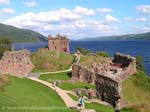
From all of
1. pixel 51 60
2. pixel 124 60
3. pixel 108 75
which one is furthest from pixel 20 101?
pixel 51 60

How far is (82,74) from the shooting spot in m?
55.8

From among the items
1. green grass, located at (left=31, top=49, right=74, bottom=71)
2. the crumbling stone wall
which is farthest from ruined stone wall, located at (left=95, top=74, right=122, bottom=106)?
green grass, located at (left=31, top=49, right=74, bottom=71)

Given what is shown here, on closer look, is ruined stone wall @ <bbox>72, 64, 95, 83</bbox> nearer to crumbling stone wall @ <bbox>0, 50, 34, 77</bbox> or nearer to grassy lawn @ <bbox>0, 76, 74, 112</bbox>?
crumbling stone wall @ <bbox>0, 50, 34, 77</bbox>

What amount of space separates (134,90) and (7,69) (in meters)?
19.3

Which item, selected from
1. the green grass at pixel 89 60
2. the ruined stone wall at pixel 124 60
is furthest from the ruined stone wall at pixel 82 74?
the ruined stone wall at pixel 124 60

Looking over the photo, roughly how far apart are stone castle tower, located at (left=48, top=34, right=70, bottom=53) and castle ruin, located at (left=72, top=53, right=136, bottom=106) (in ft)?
65.4

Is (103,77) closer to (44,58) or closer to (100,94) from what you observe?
(100,94)

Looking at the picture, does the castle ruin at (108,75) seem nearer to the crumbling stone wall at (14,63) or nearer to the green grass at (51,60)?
the green grass at (51,60)

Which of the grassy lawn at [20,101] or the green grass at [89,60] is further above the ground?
the grassy lawn at [20,101]

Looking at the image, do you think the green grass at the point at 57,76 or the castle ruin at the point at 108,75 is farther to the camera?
the green grass at the point at 57,76

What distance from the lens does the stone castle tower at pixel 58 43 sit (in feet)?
260

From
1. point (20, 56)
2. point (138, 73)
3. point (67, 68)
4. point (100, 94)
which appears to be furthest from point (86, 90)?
point (67, 68)

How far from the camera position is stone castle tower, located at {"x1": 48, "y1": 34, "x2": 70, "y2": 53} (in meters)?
79.3

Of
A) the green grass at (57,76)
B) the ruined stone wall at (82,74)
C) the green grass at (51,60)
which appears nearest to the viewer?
the green grass at (57,76)
